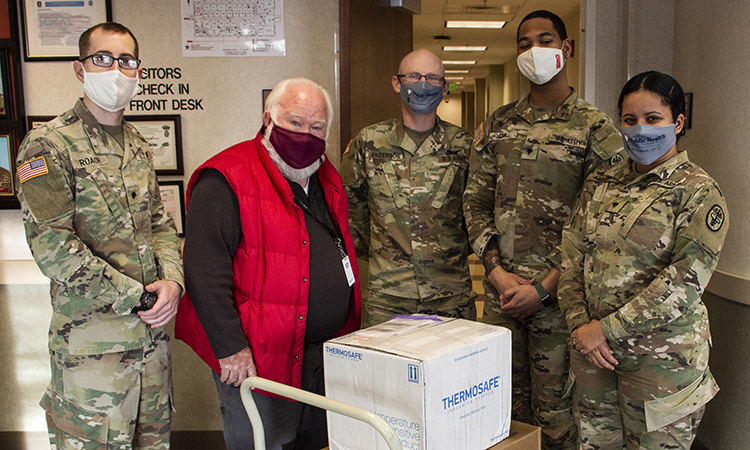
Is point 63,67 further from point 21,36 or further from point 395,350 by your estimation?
point 395,350

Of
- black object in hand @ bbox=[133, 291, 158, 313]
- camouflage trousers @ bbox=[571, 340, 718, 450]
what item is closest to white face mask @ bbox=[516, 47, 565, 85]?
camouflage trousers @ bbox=[571, 340, 718, 450]

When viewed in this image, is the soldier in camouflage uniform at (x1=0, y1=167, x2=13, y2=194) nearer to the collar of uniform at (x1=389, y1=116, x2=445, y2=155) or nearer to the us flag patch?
the us flag patch

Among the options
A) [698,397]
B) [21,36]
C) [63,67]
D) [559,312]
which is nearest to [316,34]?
[63,67]

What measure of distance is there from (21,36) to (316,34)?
146 centimetres

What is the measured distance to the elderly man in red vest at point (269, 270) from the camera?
1665 mm

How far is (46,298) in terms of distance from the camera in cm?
288

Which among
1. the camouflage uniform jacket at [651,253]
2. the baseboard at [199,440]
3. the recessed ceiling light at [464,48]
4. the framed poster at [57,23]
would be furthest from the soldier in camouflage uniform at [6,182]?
the recessed ceiling light at [464,48]

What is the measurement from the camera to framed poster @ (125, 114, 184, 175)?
287 cm

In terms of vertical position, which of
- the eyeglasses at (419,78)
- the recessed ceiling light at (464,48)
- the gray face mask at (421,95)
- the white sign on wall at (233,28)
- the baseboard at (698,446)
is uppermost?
the recessed ceiling light at (464,48)

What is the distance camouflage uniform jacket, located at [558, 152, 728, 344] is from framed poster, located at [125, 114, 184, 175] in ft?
6.63

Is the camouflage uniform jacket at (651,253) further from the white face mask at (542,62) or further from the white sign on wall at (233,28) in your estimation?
the white sign on wall at (233,28)

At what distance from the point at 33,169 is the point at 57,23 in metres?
1.55

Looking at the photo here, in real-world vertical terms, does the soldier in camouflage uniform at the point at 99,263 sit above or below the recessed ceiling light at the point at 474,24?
below

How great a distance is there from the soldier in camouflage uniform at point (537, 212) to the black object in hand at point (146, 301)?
117 centimetres
